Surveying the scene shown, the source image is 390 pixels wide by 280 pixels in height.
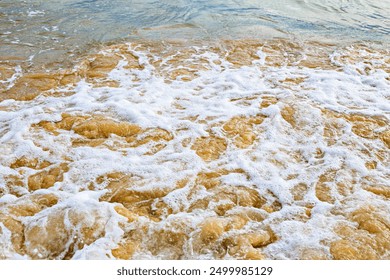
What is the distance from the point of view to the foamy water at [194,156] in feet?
9.29

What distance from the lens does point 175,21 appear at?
27.2 ft

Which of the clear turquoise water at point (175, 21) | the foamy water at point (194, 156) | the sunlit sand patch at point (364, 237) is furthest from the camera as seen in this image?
the clear turquoise water at point (175, 21)

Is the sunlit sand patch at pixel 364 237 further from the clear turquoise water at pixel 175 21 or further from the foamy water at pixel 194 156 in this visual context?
the clear turquoise water at pixel 175 21

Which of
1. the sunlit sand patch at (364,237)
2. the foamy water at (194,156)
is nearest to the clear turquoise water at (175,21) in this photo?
the foamy water at (194,156)

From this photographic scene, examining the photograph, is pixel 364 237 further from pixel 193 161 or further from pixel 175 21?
pixel 175 21

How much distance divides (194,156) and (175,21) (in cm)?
549

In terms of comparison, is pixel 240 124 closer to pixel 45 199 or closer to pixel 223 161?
pixel 223 161

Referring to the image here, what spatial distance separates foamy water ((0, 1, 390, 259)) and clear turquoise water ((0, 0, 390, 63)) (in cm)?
63

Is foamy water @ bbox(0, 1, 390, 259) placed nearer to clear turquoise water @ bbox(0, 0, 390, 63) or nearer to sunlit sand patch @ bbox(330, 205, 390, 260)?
A: sunlit sand patch @ bbox(330, 205, 390, 260)

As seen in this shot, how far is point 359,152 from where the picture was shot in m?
3.92

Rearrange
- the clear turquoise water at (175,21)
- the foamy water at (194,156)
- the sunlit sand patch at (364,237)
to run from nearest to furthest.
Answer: the sunlit sand patch at (364,237) → the foamy water at (194,156) → the clear turquoise water at (175,21)

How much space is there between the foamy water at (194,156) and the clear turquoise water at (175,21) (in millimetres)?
634

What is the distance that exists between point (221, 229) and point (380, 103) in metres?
3.50

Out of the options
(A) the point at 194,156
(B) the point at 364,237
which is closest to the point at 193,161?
(A) the point at 194,156
